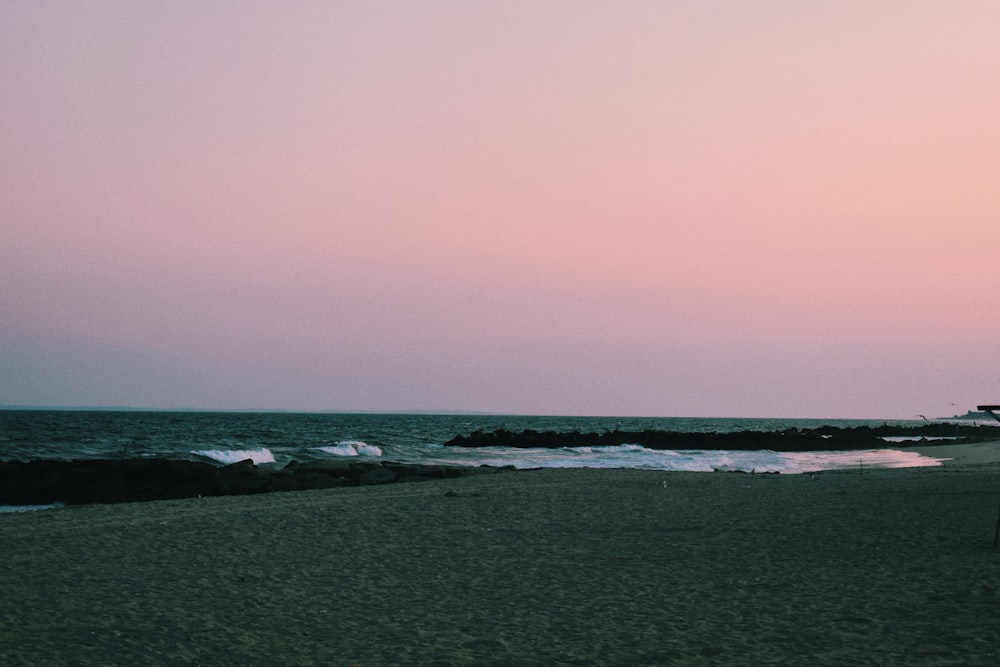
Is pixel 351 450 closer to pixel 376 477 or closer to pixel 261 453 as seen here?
pixel 261 453

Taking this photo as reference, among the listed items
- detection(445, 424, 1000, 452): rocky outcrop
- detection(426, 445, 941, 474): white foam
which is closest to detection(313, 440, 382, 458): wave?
detection(426, 445, 941, 474): white foam

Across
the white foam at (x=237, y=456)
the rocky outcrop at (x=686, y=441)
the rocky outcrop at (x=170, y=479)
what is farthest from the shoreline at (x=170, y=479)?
the rocky outcrop at (x=686, y=441)

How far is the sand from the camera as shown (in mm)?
7090

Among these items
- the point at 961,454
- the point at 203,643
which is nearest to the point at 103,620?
the point at 203,643

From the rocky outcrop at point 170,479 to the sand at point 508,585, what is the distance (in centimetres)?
638

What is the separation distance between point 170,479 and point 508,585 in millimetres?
20571

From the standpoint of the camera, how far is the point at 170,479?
90.5ft

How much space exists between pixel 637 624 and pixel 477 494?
44.0ft

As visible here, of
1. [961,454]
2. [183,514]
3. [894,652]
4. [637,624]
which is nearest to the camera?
[894,652]

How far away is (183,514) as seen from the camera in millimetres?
16906

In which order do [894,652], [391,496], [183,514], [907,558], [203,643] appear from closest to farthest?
[894,652] < [203,643] < [907,558] < [183,514] < [391,496]

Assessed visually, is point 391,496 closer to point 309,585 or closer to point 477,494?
point 477,494

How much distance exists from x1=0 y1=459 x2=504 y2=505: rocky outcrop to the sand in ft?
20.9

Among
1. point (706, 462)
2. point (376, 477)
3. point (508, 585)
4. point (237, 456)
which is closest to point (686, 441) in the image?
point (706, 462)
